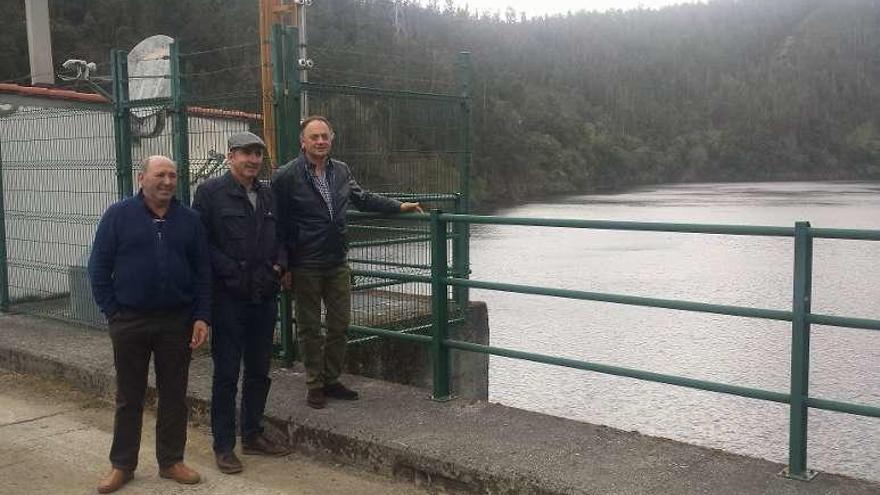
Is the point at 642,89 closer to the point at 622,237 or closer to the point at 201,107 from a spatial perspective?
the point at 622,237

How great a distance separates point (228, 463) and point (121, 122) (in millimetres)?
3335

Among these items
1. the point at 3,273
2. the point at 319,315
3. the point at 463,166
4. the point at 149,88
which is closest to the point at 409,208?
the point at 319,315

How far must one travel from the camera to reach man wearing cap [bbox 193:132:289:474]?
4.20m

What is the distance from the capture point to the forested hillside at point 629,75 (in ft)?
148

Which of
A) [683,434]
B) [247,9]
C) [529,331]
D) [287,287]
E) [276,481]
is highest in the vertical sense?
[247,9]

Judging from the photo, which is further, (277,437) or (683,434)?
(683,434)

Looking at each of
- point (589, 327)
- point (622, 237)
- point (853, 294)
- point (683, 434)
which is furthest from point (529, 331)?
point (622, 237)

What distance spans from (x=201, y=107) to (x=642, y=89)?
469 feet

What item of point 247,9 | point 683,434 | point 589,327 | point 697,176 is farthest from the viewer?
point 697,176

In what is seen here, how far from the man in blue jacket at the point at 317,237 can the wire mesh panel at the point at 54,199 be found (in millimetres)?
3017

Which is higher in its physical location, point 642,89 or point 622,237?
point 642,89

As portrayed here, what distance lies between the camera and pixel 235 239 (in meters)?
4.20

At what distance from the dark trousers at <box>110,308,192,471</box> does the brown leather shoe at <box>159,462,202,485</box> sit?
0.03m

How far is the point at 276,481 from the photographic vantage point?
4.32 m
